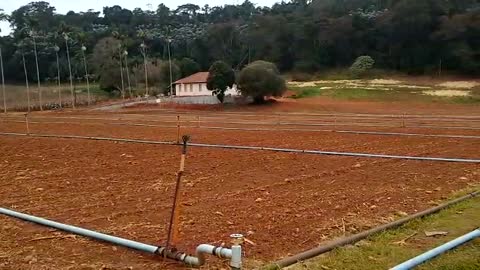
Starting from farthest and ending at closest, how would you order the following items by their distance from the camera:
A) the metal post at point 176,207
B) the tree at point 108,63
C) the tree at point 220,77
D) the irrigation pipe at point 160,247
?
the tree at point 108,63, the tree at point 220,77, the metal post at point 176,207, the irrigation pipe at point 160,247

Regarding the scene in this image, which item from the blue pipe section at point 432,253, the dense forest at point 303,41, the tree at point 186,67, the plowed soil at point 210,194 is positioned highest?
the dense forest at point 303,41

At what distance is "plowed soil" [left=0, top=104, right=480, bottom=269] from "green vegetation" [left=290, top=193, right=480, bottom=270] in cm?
46

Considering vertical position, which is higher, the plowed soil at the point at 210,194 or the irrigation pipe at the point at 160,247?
the irrigation pipe at the point at 160,247

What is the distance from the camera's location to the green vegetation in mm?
4627

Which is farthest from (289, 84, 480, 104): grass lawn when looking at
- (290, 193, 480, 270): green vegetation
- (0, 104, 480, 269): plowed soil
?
(290, 193, 480, 270): green vegetation

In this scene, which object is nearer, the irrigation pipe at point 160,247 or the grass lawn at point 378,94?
the irrigation pipe at point 160,247

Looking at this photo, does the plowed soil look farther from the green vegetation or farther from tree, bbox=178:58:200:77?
tree, bbox=178:58:200:77

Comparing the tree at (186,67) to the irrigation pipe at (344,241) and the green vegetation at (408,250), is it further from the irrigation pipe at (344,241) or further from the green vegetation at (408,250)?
the green vegetation at (408,250)

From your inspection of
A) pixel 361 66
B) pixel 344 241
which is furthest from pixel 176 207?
pixel 361 66

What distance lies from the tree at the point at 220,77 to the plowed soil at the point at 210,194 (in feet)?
91.2

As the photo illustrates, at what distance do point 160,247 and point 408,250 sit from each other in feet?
8.00

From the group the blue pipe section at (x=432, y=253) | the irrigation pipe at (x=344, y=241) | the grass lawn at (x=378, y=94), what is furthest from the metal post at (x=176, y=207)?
the grass lawn at (x=378, y=94)

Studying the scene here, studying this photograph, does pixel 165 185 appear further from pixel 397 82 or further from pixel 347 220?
pixel 397 82

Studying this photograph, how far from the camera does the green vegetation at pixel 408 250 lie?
15.2 feet
